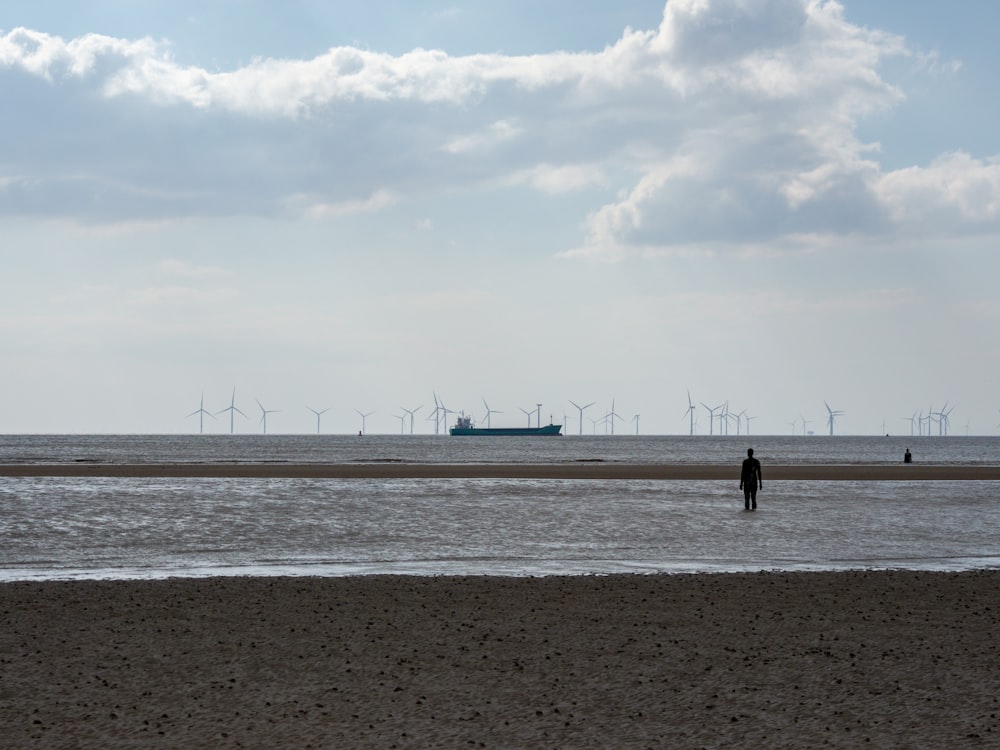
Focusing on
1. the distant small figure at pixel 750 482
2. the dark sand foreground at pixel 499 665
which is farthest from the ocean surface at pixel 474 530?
the dark sand foreground at pixel 499 665

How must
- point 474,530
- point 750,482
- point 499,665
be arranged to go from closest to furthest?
point 499,665 < point 474,530 < point 750,482

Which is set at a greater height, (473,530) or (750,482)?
(750,482)

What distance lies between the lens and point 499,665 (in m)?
10.8

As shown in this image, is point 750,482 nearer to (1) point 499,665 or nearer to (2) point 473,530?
(2) point 473,530

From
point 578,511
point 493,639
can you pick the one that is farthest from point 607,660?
point 578,511

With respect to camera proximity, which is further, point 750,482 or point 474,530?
point 750,482

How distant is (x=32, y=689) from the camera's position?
9719 millimetres

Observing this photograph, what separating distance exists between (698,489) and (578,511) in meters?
14.6

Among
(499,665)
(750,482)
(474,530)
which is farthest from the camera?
(750,482)

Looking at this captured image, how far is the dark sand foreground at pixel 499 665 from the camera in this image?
8.51 meters

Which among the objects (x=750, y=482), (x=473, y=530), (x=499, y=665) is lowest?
(x=473, y=530)

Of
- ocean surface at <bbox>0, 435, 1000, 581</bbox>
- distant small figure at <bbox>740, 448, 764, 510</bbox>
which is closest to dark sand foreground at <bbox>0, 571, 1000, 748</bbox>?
ocean surface at <bbox>0, 435, 1000, 581</bbox>

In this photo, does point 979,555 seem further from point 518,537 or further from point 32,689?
point 32,689

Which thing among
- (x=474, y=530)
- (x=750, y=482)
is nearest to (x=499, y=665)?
(x=474, y=530)
